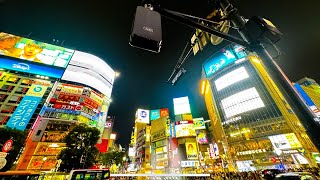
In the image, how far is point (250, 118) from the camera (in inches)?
1916

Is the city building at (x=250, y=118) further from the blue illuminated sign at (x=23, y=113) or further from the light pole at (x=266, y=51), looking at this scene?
the blue illuminated sign at (x=23, y=113)

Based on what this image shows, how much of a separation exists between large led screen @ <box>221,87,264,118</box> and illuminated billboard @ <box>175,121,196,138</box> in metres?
13.8

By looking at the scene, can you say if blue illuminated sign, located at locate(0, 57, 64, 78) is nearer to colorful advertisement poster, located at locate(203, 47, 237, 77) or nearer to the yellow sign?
the yellow sign

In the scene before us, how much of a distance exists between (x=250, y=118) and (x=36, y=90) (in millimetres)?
60532

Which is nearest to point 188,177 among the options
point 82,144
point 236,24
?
point 236,24

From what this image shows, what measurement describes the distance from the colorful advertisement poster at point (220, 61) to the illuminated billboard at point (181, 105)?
1504cm

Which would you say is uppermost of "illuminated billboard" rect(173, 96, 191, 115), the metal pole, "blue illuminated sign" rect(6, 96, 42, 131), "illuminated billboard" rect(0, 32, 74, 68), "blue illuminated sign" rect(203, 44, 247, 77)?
"blue illuminated sign" rect(203, 44, 247, 77)

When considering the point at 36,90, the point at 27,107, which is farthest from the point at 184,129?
the point at 36,90

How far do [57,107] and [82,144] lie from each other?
19906 millimetres

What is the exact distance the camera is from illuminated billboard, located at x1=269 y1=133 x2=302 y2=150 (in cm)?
3728

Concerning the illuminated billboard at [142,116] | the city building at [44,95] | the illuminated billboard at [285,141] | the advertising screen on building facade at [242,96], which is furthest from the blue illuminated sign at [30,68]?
the illuminated billboard at [285,141]

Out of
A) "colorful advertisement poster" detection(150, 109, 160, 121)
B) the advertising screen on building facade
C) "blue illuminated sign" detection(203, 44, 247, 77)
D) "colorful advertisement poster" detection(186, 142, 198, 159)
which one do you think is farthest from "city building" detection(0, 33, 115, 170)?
the advertising screen on building facade

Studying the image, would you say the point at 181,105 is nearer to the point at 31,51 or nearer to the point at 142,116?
the point at 142,116

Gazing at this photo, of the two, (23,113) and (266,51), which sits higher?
(23,113)
